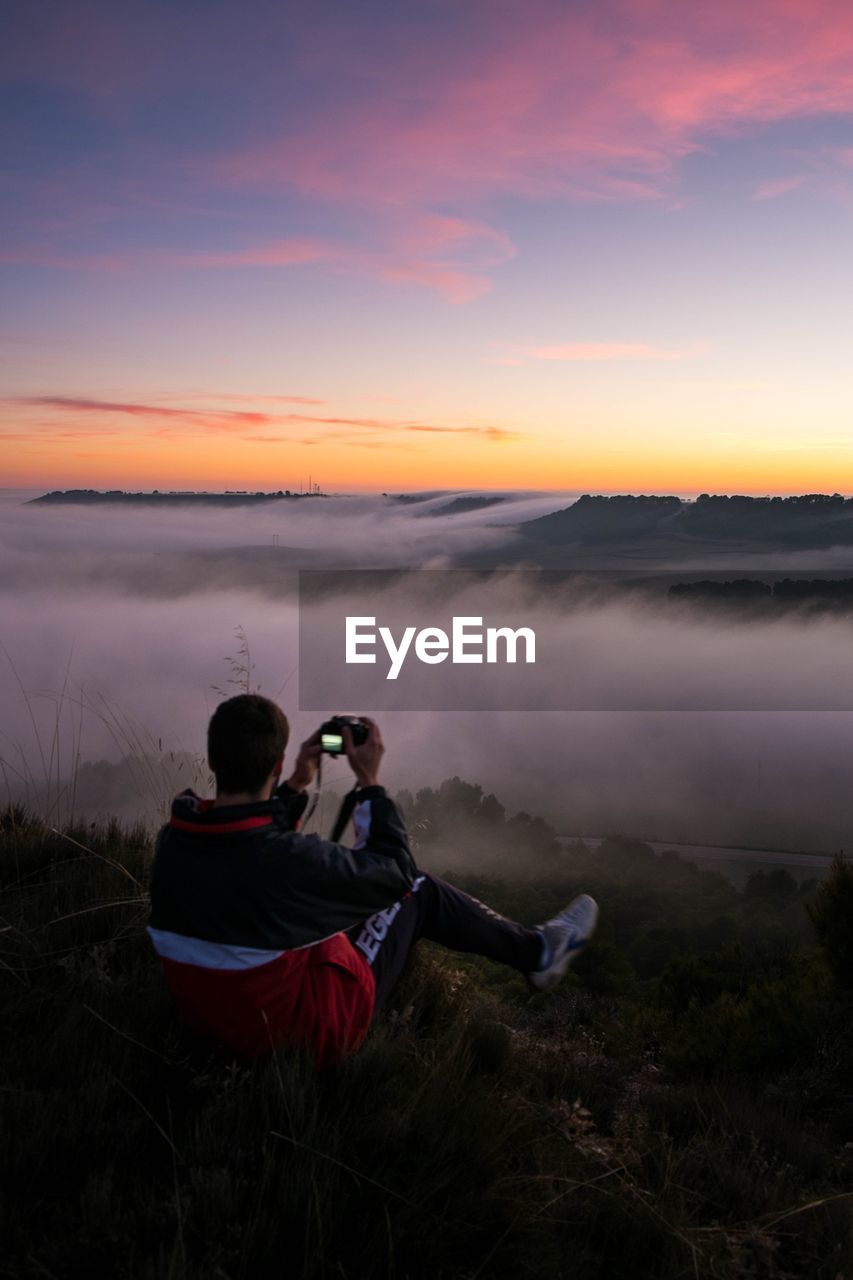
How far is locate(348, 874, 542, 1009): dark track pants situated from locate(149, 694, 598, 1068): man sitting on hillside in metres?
0.21

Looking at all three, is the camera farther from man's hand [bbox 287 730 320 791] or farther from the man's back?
the man's back

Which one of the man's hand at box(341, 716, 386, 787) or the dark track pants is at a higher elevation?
the man's hand at box(341, 716, 386, 787)

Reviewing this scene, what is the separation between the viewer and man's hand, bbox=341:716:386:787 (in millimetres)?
2764

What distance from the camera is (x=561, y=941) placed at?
132 inches

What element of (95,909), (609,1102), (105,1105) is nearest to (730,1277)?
(609,1102)

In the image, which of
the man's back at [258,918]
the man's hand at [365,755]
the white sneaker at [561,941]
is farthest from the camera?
the white sneaker at [561,941]

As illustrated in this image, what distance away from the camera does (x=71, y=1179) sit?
1.91 meters

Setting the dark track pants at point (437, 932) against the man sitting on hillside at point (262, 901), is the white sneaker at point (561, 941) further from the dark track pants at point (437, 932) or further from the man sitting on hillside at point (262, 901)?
the man sitting on hillside at point (262, 901)

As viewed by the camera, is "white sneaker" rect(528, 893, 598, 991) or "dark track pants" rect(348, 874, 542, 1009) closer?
"dark track pants" rect(348, 874, 542, 1009)

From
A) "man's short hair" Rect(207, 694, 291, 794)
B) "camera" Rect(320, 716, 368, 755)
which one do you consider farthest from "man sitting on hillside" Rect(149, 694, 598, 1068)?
"camera" Rect(320, 716, 368, 755)

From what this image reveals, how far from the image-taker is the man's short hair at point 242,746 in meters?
2.33

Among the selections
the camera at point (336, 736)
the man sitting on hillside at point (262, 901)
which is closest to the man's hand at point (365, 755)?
the camera at point (336, 736)

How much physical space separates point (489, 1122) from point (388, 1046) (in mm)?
353

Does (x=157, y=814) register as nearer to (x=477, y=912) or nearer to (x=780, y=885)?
(x=477, y=912)
